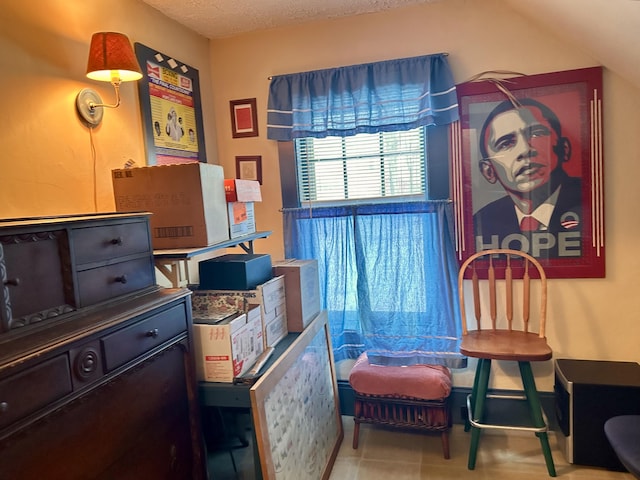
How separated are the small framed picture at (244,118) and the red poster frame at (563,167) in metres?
1.18

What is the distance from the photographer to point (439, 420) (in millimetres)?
2387

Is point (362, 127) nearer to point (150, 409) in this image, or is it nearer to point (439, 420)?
point (439, 420)

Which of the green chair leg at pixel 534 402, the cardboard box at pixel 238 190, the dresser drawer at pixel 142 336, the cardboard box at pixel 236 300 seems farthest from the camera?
the green chair leg at pixel 534 402

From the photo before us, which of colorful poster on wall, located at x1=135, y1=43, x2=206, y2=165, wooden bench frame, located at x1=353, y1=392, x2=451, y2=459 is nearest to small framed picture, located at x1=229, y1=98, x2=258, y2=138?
colorful poster on wall, located at x1=135, y1=43, x2=206, y2=165

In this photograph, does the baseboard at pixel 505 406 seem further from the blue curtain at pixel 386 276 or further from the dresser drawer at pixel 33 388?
the dresser drawer at pixel 33 388

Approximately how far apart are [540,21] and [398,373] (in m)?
1.94

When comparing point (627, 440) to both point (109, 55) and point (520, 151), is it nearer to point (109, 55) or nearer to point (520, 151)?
point (520, 151)

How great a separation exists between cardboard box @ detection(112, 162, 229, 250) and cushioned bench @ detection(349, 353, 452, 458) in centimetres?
119

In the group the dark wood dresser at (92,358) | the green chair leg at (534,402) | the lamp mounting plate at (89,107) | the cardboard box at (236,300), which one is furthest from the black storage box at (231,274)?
the green chair leg at (534,402)

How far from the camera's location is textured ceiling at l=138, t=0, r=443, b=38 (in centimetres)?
231

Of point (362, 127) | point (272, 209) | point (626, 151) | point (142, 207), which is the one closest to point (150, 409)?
point (142, 207)

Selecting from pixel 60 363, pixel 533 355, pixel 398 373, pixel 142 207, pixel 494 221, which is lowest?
pixel 398 373

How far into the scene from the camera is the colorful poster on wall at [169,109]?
221 cm

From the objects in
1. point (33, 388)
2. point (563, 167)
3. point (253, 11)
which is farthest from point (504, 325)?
point (33, 388)
